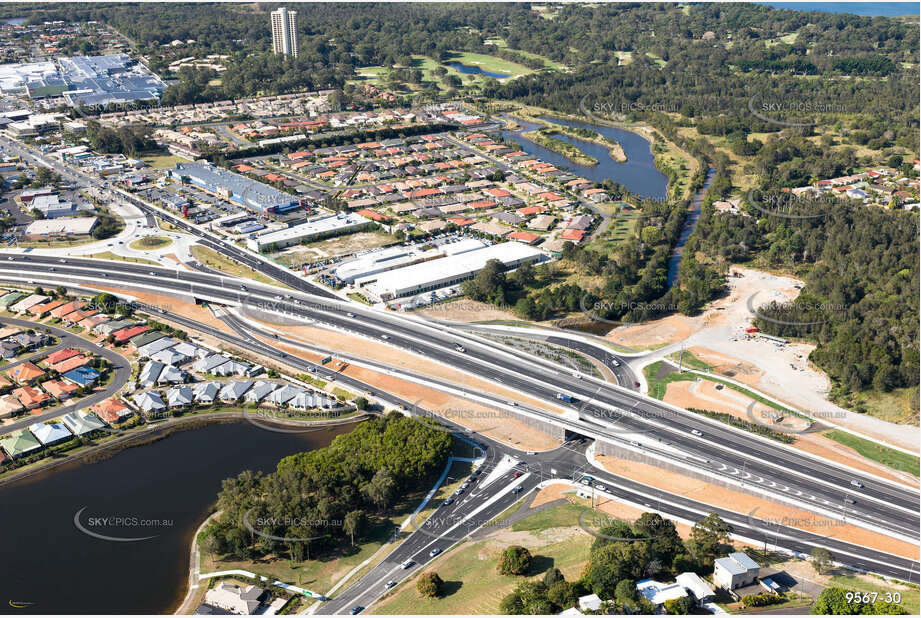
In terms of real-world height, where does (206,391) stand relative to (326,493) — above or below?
above

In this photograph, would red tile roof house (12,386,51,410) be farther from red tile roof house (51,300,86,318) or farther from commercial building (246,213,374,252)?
commercial building (246,213,374,252)

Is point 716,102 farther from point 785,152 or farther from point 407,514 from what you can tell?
point 407,514

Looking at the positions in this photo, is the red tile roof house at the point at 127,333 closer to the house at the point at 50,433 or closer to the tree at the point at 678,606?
the house at the point at 50,433

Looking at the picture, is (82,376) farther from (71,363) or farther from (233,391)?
(233,391)

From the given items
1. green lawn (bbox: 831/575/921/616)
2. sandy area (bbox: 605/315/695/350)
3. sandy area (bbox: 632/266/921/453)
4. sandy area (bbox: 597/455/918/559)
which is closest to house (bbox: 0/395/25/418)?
sandy area (bbox: 597/455/918/559)

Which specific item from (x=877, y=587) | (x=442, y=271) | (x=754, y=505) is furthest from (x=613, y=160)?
(x=877, y=587)

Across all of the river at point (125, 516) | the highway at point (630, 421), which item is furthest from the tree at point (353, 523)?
the highway at point (630, 421)
